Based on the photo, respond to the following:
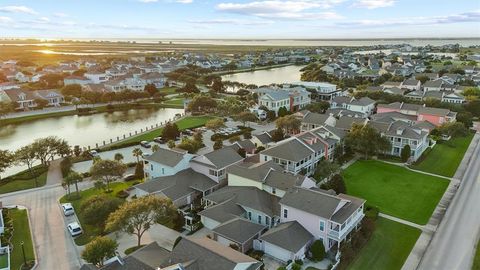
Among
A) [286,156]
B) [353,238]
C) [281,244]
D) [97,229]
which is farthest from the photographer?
[286,156]

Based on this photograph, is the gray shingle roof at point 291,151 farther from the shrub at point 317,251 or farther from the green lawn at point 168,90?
the green lawn at point 168,90

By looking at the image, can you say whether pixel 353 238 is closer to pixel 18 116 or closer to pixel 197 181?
pixel 197 181

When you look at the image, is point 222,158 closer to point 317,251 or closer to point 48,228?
point 317,251

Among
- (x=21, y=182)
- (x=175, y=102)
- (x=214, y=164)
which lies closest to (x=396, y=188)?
(x=214, y=164)

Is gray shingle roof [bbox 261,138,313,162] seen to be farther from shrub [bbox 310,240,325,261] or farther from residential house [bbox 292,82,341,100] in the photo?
residential house [bbox 292,82,341,100]

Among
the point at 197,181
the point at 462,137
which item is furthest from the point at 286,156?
the point at 462,137
